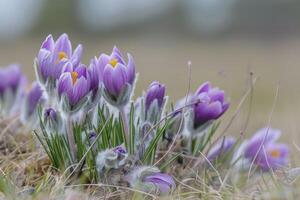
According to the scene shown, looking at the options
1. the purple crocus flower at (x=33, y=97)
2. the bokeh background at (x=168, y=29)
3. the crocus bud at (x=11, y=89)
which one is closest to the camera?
the purple crocus flower at (x=33, y=97)

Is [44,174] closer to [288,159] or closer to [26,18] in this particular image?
[288,159]

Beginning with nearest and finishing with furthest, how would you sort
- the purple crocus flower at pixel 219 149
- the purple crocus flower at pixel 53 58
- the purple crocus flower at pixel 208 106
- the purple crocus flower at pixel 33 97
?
the purple crocus flower at pixel 53 58 < the purple crocus flower at pixel 208 106 < the purple crocus flower at pixel 219 149 < the purple crocus flower at pixel 33 97

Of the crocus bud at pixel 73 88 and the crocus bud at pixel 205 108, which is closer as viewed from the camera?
the crocus bud at pixel 73 88

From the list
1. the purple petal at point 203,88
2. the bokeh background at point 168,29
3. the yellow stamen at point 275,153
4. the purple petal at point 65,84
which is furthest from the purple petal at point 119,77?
the bokeh background at point 168,29

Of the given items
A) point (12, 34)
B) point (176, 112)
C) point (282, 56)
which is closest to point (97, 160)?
point (176, 112)

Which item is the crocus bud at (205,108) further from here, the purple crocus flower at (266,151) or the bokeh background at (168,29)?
the bokeh background at (168,29)

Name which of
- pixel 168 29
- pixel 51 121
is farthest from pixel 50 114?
pixel 168 29
